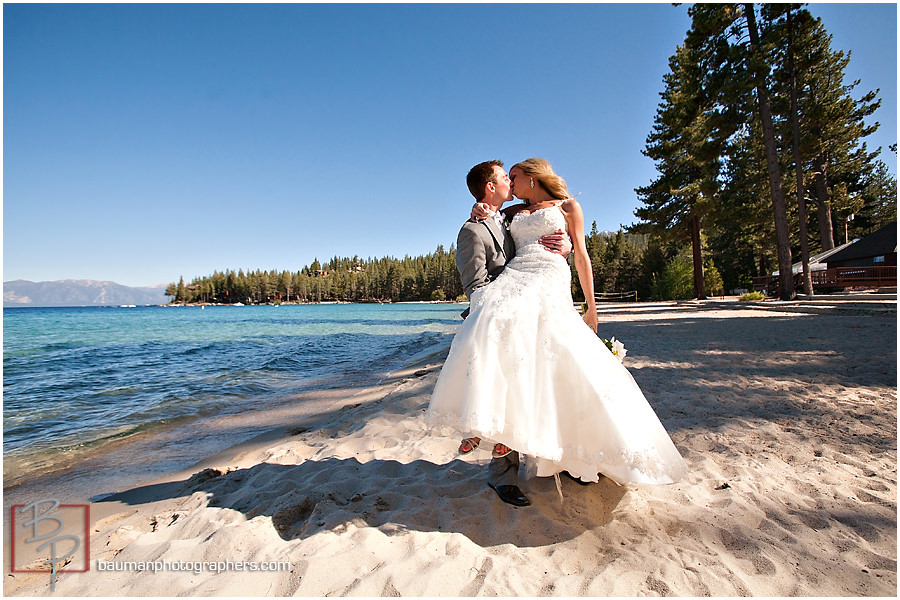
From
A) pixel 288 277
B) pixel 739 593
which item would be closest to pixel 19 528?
pixel 739 593

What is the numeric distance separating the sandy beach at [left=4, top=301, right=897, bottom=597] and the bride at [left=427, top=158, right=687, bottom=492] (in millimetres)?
395

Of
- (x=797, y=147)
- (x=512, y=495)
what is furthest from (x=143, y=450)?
(x=797, y=147)

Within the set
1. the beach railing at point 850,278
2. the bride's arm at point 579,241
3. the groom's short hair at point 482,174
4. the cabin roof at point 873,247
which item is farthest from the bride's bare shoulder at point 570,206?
the cabin roof at point 873,247

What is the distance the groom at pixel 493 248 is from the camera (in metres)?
2.79

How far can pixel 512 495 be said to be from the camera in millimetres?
2785

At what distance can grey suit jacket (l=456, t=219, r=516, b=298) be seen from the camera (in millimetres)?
2799

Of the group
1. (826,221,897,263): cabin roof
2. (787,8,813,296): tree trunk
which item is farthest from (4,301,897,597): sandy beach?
(826,221,897,263): cabin roof

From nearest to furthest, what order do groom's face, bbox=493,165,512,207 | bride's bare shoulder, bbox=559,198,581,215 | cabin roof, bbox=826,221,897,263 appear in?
1. bride's bare shoulder, bbox=559,198,581,215
2. groom's face, bbox=493,165,512,207
3. cabin roof, bbox=826,221,897,263

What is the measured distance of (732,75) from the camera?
16.9m

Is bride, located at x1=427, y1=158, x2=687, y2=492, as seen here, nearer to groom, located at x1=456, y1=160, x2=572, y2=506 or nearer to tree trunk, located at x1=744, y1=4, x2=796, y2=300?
groom, located at x1=456, y1=160, x2=572, y2=506

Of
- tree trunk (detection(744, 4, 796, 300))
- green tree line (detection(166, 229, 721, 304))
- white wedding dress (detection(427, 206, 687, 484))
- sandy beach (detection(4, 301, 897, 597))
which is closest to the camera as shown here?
sandy beach (detection(4, 301, 897, 597))

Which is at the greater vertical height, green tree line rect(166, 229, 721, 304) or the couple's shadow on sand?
green tree line rect(166, 229, 721, 304)

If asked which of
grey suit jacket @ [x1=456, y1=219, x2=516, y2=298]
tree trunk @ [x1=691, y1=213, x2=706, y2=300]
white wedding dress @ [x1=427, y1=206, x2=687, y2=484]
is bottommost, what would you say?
white wedding dress @ [x1=427, y1=206, x2=687, y2=484]

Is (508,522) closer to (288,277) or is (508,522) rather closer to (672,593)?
(672,593)
